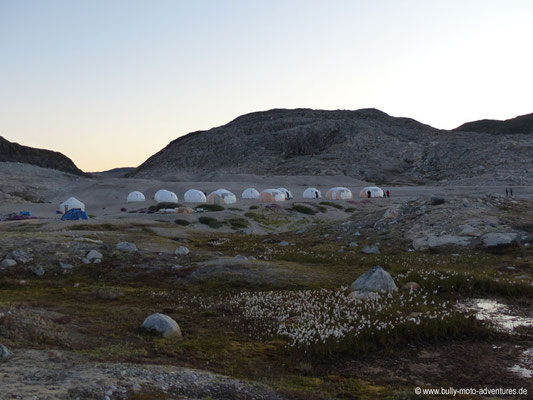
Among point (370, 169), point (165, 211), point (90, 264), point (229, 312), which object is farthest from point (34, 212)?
point (370, 169)

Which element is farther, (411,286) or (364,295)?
(411,286)

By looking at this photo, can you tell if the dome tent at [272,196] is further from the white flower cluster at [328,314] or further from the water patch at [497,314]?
the water patch at [497,314]

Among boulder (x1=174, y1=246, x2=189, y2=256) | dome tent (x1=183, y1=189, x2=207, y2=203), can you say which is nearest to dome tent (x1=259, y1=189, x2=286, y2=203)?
dome tent (x1=183, y1=189, x2=207, y2=203)

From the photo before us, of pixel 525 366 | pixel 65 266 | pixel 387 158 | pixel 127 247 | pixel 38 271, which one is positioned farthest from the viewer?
pixel 387 158

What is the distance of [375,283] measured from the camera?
16.2 meters

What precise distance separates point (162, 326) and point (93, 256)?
12711 millimetres

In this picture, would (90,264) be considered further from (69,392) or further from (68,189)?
(68,189)

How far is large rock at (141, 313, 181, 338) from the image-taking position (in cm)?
1155

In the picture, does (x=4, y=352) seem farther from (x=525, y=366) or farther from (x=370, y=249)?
(x=370, y=249)

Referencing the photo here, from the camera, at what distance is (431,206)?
3278cm

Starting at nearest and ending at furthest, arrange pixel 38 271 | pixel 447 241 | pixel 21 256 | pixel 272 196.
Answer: pixel 38 271, pixel 21 256, pixel 447 241, pixel 272 196

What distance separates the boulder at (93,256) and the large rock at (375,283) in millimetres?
13193

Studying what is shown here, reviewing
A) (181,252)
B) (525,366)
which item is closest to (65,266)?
(181,252)

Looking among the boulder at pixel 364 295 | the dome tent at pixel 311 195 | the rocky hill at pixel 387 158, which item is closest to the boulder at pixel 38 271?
the boulder at pixel 364 295
